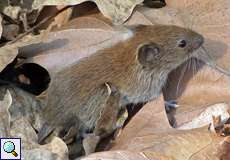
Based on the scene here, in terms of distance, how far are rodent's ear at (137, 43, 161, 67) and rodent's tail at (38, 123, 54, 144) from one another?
1153mm

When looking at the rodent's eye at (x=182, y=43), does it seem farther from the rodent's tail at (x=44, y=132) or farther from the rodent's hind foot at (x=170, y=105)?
the rodent's tail at (x=44, y=132)

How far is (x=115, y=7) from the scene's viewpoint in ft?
18.8

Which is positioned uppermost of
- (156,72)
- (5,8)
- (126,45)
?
(5,8)

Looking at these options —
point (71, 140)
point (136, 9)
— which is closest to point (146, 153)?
point (71, 140)

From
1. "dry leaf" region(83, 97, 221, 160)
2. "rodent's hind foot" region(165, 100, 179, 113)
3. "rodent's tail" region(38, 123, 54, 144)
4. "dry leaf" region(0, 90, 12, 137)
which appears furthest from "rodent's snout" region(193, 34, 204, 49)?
"dry leaf" region(0, 90, 12, 137)

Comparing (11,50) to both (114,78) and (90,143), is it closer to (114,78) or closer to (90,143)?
(114,78)

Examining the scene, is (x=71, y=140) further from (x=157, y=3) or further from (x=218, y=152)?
(x=157, y=3)

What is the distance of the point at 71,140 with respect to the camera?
509 centimetres

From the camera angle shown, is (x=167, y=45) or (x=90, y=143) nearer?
(x=90, y=143)

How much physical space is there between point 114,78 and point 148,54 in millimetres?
436

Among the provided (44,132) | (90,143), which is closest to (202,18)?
(90,143)

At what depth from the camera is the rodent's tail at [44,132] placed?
4922 millimetres

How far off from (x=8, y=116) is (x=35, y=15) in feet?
4.83

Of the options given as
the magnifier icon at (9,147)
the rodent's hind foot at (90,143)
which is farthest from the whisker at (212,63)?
the magnifier icon at (9,147)
